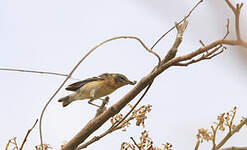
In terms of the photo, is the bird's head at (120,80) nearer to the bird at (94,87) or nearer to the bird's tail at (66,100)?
the bird at (94,87)

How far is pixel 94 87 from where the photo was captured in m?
3.54

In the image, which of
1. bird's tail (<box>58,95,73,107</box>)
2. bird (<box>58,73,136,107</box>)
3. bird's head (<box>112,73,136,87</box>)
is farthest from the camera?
bird's tail (<box>58,95,73,107</box>)

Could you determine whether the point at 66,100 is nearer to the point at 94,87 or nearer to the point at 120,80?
the point at 94,87

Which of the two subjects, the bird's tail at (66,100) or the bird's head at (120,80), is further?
the bird's tail at (66,100)

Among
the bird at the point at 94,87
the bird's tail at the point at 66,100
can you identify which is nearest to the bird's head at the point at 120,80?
the bird at the point at 94,87

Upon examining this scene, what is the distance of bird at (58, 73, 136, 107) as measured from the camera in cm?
342

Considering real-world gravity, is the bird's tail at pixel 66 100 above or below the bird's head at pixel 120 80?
below

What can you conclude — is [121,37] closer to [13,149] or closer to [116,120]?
[116,120]

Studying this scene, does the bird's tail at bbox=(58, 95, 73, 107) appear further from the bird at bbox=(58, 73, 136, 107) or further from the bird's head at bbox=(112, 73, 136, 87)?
the bird's head at bbox=(112, 73, 136, 87)

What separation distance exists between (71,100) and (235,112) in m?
1.90

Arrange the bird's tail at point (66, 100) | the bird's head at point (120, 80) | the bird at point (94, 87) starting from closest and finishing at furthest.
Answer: the bird's head at point (120, 80) → the bird at point (94, 87) → the bird's tail at point (66, 100)

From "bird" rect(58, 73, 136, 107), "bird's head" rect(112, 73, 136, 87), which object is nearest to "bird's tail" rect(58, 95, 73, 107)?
"bird" rect(58, 73, 136, 107)

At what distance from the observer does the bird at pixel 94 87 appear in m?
3.42

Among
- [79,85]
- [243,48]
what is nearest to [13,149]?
[79,85]
